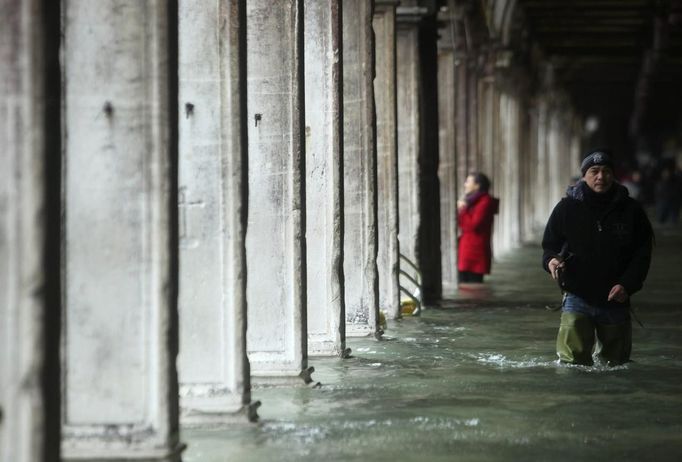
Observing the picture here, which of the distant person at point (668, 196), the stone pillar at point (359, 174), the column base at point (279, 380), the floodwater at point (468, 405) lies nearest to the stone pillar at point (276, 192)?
the column base at point (279, 380)

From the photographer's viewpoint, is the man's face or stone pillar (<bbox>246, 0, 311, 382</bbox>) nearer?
stone pillar (<bbox>246, 0, 311, 382</bbox>)

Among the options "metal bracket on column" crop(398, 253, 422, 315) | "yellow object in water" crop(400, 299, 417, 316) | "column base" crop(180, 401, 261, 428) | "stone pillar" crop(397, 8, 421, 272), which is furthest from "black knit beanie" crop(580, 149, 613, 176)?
"stone pillar" crop(397, 8, 421, 272)

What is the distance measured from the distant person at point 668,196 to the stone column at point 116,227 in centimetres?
3513

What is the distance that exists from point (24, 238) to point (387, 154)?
954 cm

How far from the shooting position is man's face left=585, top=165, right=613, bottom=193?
10.9 m

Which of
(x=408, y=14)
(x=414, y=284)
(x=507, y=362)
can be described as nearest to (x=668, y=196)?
(x=408, y=14)

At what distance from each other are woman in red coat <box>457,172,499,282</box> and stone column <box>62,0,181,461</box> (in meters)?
13.1

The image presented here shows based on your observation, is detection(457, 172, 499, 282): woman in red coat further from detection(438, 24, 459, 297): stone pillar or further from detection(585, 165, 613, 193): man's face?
detection(585, 165, 613, 193): man's face

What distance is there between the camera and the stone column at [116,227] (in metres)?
7.07

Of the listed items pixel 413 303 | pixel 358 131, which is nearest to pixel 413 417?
pixel 358 131

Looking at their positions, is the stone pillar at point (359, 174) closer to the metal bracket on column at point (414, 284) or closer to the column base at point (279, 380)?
the metal bracket on column at point (414, 284)

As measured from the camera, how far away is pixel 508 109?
32.3 m

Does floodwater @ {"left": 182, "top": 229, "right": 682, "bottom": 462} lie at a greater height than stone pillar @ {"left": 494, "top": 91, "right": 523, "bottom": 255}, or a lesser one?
lesser

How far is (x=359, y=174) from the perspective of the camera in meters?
13.4
